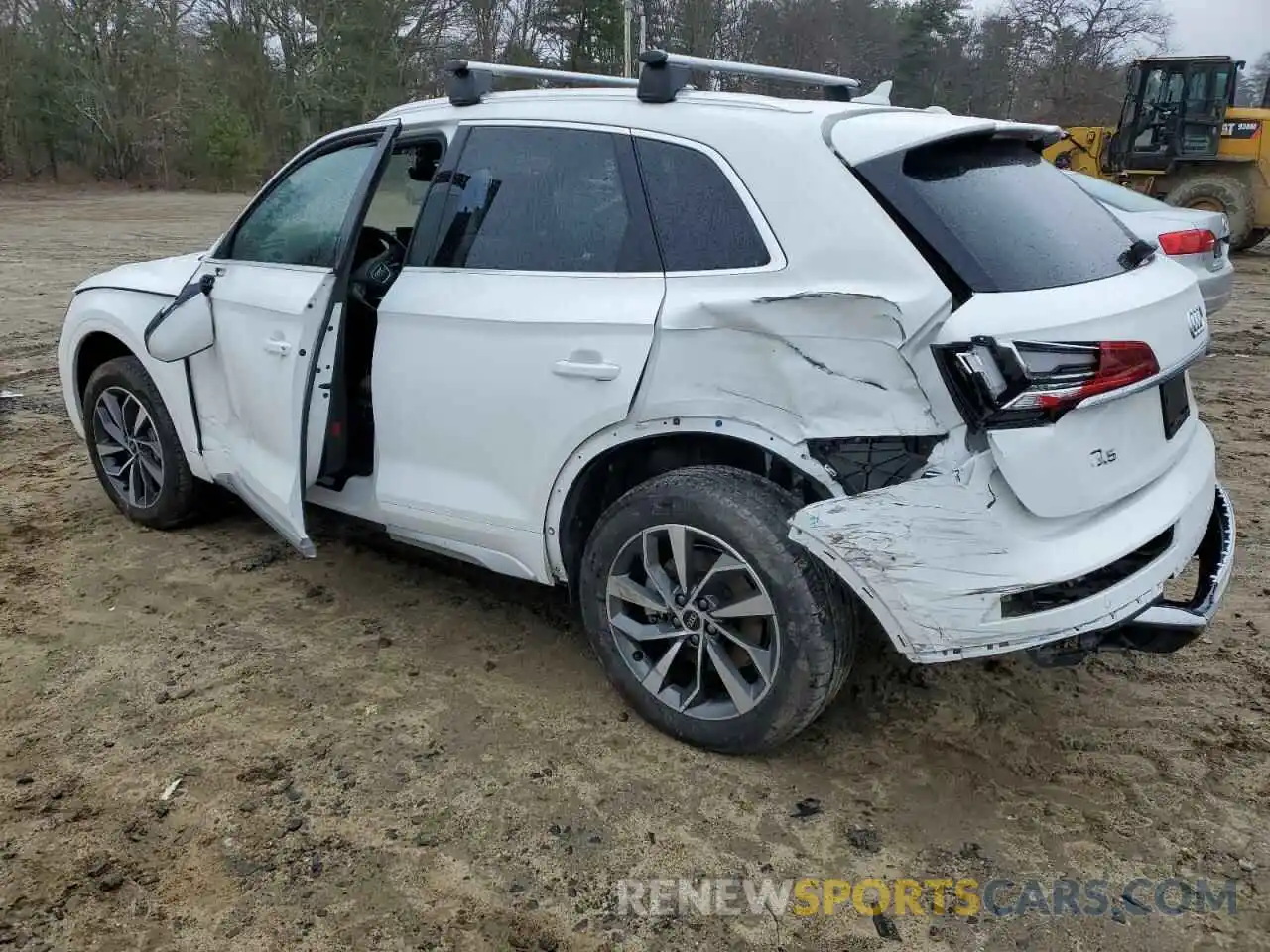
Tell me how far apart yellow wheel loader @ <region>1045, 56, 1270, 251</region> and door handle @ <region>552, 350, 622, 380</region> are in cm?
1395

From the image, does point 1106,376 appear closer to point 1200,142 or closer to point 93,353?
point 93,353

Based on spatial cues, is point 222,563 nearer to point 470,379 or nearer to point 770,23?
point 470,379

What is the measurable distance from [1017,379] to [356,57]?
39.7m

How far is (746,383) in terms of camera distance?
265cm

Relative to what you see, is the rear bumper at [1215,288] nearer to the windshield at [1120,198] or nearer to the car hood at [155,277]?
the windshield at [1120,198]

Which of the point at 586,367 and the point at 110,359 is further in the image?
the point at 110,359

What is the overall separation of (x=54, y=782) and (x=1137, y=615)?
116 inches

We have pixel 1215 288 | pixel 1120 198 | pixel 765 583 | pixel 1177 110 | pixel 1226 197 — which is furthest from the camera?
pixel 1177 110

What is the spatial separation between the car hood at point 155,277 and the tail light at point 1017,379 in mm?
3161

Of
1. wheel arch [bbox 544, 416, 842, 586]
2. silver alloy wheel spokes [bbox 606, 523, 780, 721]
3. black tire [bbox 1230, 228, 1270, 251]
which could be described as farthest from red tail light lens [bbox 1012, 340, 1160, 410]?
black tire [bbox 1230, 228, 1270, 251]

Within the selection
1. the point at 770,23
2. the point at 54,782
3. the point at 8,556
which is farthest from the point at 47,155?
the point at 54,782

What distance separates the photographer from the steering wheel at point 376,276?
366cm

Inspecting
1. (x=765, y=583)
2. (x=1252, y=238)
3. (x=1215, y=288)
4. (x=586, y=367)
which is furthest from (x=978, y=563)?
(x=1252, y=238)

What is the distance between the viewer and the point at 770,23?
45.2 meters
